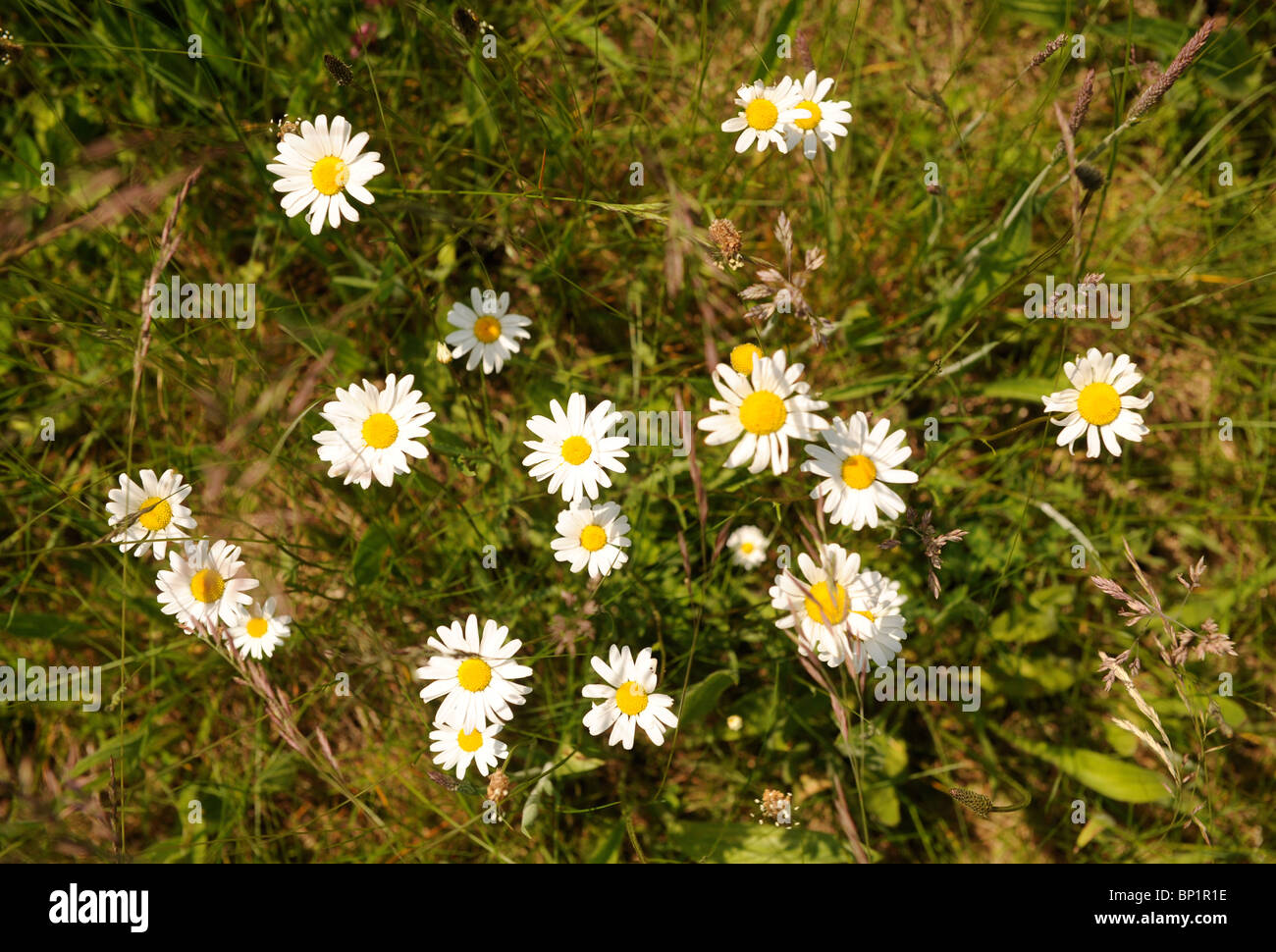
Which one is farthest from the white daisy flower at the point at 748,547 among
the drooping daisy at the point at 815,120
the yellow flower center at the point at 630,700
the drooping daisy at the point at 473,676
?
the drooping daisy at the point at 815,120

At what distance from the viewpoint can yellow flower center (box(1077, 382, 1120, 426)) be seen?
2.29 meters

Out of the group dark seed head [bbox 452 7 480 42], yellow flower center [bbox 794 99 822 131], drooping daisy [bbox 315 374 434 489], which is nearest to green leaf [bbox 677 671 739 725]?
drooping daisy [bbox 315 374 434 489]

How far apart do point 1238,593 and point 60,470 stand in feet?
13.9

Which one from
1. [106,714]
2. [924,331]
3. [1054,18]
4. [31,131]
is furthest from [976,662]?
[31,131]

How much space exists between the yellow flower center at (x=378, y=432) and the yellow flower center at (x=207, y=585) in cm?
61

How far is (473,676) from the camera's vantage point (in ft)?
7.45

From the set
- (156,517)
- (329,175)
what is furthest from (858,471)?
(156,517)

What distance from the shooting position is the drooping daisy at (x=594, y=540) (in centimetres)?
229

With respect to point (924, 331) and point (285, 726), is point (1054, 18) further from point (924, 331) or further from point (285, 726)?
point (285, 726)

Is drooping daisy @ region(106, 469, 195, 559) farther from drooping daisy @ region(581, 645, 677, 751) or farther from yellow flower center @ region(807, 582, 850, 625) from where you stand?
yellow flower center @ region(807, 582, 850, 625)

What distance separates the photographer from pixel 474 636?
2.30 meters

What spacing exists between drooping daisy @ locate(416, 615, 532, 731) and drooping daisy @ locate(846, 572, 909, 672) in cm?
88

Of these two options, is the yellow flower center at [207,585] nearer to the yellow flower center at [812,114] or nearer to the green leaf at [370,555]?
the green leaf at [370,555]

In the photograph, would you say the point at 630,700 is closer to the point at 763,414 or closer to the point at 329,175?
the point at 763,414
